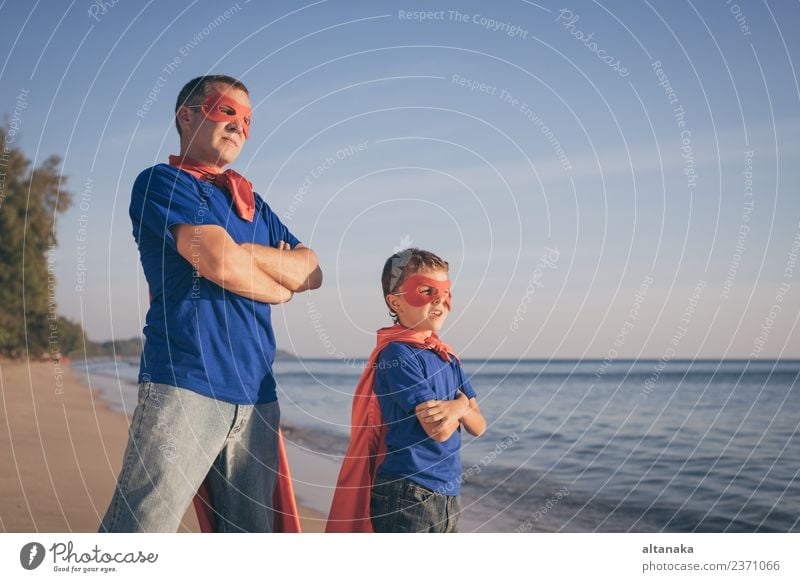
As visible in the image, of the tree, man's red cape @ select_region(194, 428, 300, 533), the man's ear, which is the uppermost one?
the tree

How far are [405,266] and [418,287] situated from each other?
13 centimetres

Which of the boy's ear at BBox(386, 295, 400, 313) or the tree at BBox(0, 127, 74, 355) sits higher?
the tree at BBox(0, 127, 74, 355)

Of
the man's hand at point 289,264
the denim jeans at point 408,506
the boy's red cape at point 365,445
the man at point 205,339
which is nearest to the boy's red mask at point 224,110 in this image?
the man at point 205,339

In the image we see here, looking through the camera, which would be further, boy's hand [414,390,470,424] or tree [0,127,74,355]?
tree [0,127,74,355]

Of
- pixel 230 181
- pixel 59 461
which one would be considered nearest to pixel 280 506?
pixel 230 181

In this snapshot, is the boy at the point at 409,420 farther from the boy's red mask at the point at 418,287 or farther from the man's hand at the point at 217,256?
the man's hand at the point at 217,256

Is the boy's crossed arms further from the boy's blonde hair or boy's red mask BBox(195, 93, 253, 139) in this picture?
boy's red mask BBox(195, 93, 253, 139)

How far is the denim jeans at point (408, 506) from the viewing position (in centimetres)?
376

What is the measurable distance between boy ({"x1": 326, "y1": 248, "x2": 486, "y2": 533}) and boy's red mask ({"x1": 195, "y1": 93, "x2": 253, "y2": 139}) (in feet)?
3.28

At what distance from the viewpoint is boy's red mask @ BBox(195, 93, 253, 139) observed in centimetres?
383

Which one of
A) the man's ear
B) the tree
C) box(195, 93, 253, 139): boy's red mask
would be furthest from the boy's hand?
the tree

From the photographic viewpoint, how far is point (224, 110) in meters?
3.88

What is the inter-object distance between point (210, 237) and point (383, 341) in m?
1.03
